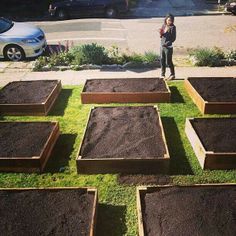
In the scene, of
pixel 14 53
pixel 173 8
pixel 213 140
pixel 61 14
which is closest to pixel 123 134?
pixel 213 140

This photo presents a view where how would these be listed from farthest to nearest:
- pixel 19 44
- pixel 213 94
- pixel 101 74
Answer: pixel 19 44
pixel 101 74
pixel 213 94

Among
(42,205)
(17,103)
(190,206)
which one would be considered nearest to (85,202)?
(42,205)

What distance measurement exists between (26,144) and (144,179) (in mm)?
2584

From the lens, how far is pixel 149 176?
624 centimetres

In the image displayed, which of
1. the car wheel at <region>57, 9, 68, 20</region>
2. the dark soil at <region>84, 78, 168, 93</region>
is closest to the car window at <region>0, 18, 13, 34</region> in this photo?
the dark soil at <region>84, 78, 168, 93</region>

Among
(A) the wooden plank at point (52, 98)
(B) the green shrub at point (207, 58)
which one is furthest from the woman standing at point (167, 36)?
(A) the wooden plank at point (52, 98)

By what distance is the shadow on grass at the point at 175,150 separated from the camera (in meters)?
6.43

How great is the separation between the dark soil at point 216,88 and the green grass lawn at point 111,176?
560 mm

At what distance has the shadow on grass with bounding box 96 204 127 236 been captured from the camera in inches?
201

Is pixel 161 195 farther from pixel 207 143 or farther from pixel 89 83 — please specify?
pixel 89 83

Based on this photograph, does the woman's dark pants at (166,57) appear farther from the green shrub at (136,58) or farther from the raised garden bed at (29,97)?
the raised garden bed at (29,97)

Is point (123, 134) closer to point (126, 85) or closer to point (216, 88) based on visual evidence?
point (126, 85)

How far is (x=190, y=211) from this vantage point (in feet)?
16.5

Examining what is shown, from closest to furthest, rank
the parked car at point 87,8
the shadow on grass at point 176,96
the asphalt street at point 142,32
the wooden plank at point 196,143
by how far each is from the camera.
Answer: the wooden plank at point 196,143, the shadow on grass at point 176,96, the asphalt street at point 142,32, the parked car at point 87,8
